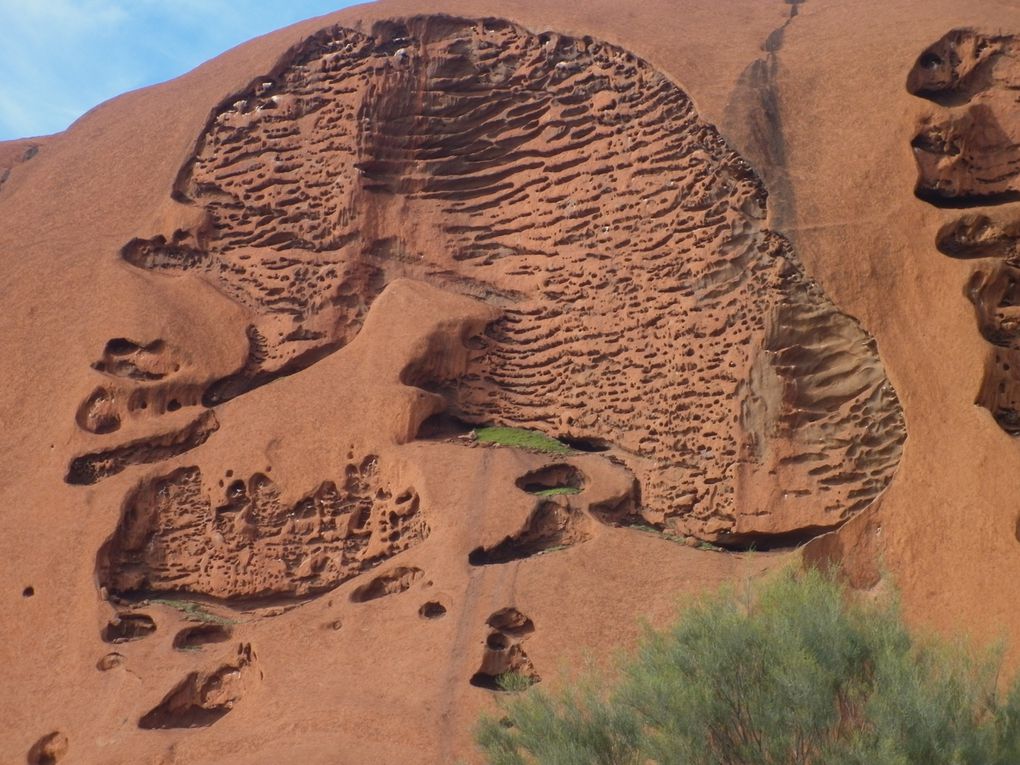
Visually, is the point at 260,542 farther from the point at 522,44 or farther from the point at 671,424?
the point at 522,44

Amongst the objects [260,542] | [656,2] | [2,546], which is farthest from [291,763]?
[656,2]

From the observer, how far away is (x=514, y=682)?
13.3 m

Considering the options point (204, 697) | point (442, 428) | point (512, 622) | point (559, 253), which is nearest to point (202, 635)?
point (204, 697)

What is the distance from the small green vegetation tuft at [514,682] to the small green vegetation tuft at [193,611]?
12.5ft

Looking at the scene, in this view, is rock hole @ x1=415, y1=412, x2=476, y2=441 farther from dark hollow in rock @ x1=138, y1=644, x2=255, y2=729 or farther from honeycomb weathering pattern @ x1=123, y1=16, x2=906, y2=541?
dark hollow in rock @ x1=138, y1=644, x2=255, y2=729

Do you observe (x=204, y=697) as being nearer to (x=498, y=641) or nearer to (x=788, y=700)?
(x=498, y=641)

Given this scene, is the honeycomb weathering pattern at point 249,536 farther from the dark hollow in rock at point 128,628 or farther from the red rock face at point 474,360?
the dark hollow in rock at point 128,628

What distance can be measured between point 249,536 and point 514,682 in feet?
15.2

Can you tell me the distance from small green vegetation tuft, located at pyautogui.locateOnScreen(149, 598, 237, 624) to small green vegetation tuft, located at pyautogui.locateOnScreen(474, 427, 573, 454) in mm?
3750

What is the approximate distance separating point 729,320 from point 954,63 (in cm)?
391

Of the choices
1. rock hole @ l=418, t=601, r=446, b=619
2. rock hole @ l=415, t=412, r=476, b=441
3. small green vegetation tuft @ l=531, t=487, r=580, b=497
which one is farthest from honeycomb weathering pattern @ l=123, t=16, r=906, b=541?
rock hole @ l=418, t=601, r=446, b=619

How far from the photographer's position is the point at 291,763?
13.1m

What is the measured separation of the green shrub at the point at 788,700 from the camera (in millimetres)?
9234

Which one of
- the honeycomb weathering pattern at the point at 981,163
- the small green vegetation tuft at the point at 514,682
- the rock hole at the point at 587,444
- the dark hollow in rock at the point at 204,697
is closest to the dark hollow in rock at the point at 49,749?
the dark hollow in rock at the point at 204,697
